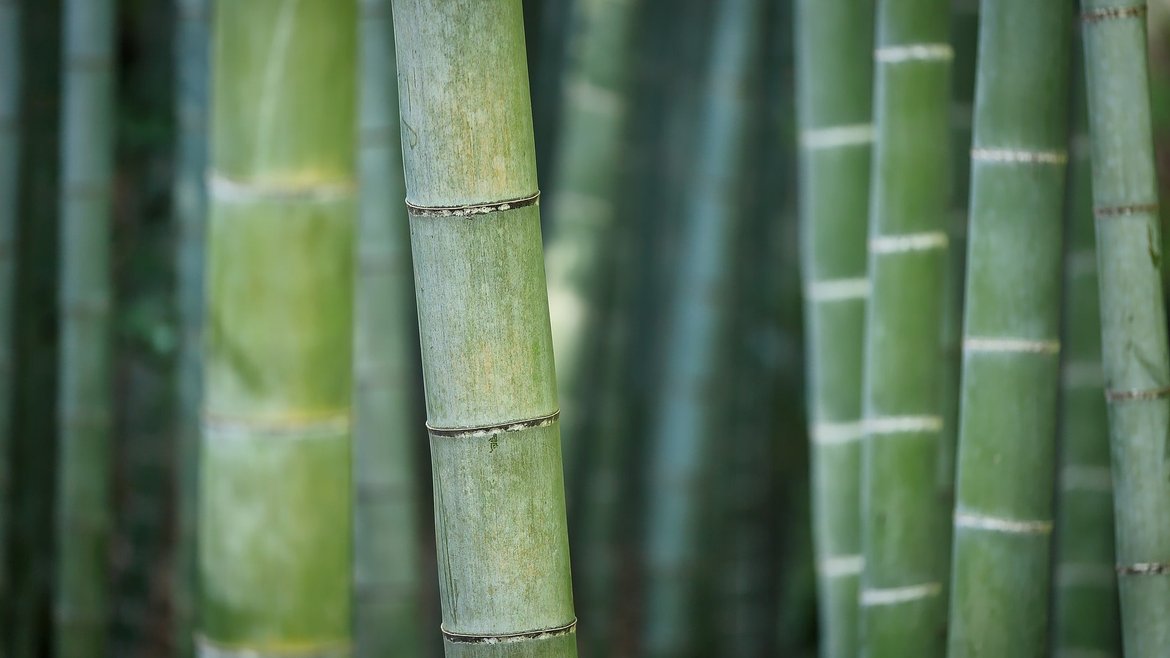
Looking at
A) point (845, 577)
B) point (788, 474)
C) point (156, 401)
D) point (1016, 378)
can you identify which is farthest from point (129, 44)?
point (1016, 378)

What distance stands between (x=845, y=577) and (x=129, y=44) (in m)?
2.63

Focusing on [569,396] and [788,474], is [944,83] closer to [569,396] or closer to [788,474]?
[569,396]

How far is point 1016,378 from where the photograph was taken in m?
1.07

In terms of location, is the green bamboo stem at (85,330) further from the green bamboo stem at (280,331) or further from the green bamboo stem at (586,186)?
the green bamboo stem at (280,331)

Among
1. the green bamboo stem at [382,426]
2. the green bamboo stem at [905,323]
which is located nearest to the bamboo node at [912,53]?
the green bamboo stem at [905,323]

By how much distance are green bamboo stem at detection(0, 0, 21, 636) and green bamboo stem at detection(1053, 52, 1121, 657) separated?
1626mm

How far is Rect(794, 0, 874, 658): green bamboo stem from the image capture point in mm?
1349

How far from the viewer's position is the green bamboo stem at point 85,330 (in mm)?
1910

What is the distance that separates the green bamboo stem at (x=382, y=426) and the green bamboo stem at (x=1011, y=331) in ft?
2.05

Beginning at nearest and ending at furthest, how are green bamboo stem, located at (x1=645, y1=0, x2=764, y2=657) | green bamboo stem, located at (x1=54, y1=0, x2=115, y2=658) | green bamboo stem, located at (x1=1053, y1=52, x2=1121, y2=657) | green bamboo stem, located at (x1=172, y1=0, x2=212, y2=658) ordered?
green bamboo stem, located at (x1=1053, y1=52, x2=1121, y2=657)
green bamboo stem, located at (x1=54, y1=0, x2=115, y2=658)
green bamboo stem, located at (x1=172, y1=0, x2=212, y2=658)
green bamboo stem, located at (x1=645, y1=0, x2=764, y2=657)

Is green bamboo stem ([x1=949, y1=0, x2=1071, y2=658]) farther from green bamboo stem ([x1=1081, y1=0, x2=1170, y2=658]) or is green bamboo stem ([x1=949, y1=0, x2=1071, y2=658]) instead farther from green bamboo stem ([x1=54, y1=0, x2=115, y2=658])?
green bamboo stem ([x1=54, y1=0, x2=115, y2=658])

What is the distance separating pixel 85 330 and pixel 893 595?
1.39m

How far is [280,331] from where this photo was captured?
971 mm

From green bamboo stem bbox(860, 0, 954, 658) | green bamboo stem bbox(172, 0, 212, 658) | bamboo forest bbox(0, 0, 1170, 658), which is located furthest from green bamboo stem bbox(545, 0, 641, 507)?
green bamboo stem bbox(860, 0, 954, 658)
